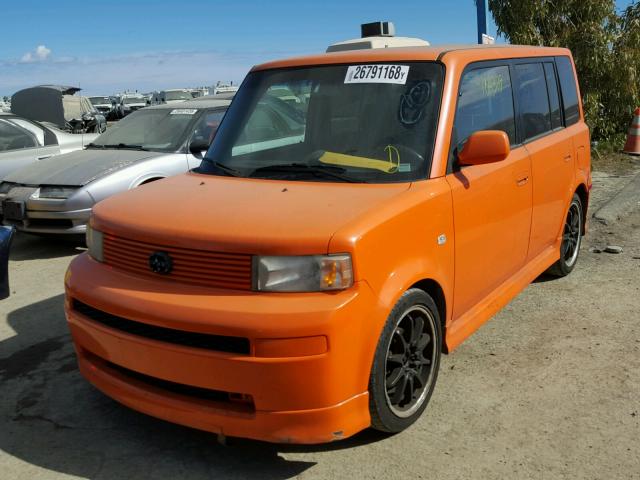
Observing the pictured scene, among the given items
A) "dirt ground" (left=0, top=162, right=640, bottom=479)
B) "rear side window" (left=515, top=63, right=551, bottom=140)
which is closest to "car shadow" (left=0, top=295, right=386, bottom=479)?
"dirt ground" (left=0, top=162, right=640, bottom=479)

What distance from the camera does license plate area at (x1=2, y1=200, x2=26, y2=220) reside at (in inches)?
271


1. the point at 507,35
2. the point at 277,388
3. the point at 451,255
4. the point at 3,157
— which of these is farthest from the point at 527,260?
the point at 507,35

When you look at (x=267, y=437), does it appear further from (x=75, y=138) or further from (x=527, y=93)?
(x=75, y=138)

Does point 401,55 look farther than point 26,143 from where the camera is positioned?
No

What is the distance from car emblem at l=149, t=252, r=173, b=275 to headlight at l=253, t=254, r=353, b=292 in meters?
0.43

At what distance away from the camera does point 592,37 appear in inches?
482

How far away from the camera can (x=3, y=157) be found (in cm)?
812

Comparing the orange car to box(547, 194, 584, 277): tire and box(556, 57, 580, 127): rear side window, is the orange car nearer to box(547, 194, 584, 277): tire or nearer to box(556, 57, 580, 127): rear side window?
box(556, 57, 580, 127): rear side window

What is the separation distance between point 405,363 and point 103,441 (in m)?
1.51

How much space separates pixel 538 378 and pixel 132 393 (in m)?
2.24

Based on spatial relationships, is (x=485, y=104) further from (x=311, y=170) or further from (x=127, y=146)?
(x=127, y=146)

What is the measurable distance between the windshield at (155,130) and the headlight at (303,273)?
509cm

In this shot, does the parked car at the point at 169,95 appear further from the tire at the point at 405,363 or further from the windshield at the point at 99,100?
the tire at the point at 405,363

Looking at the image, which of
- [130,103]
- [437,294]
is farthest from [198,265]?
[130,103]
